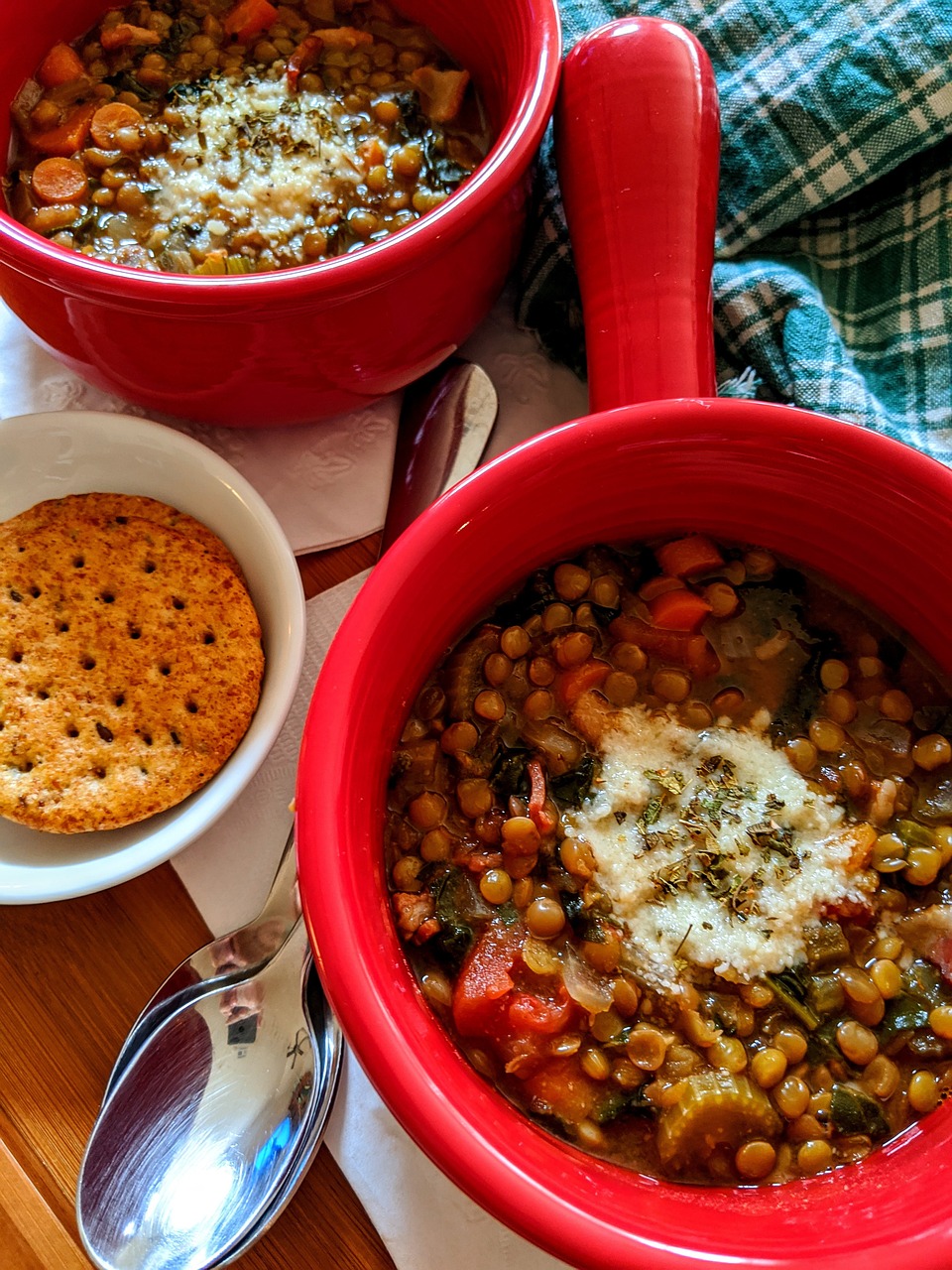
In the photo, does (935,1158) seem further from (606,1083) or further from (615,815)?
(615,815)

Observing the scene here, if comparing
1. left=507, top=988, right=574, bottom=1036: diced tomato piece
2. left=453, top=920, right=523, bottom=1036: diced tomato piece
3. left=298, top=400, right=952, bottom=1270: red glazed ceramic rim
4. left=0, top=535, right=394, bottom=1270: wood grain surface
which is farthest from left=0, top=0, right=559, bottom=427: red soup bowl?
left=507, top=988, right=574, bottom=1036: diced tomato piece

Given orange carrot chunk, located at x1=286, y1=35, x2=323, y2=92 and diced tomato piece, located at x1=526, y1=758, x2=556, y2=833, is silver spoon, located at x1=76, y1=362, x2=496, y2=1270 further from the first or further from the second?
orange carrot chunk, located at x1=286, y1=35, x2=323, y2=92

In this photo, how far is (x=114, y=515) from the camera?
2.01m

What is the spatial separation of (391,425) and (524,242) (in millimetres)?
→ 448

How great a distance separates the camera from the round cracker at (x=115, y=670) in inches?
70.9

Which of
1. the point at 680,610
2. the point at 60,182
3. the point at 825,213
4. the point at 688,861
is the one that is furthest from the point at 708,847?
the point at 60,182

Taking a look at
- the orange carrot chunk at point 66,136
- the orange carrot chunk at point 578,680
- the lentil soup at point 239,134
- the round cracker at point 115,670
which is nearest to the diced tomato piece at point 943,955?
the orange carrot chunk at point 578,680

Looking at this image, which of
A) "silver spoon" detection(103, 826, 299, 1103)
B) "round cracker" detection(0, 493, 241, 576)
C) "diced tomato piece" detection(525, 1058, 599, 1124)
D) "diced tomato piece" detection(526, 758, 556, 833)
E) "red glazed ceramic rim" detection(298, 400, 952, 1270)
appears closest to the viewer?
"red glazed ceramic rim" detection(298, 400, 952, 1270)

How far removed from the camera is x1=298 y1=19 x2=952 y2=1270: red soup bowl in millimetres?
1318

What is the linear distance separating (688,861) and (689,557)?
0.49m

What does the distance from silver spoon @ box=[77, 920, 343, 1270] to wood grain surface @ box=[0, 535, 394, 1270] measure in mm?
69

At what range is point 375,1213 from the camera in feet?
5.87

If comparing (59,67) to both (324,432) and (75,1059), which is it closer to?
(324,432)

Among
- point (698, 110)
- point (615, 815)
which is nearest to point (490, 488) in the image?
point (615, 815)
